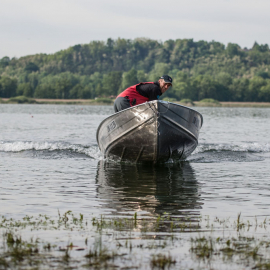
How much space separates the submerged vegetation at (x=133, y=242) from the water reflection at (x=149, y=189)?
2.32 feet

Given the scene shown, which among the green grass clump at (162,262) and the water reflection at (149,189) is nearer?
the green grass clump at (162,262)

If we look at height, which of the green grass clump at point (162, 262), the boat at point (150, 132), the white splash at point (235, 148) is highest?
the boat at point (150, 132)

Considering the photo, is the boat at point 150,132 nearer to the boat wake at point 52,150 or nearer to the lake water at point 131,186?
the lake water at point 131,186

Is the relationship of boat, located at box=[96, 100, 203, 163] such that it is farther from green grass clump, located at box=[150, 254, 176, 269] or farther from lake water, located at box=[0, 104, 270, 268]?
green grass clump, located at box=[150, 254, 176, 269]

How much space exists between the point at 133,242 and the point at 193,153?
14.3 meters

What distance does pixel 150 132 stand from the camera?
49.3ft

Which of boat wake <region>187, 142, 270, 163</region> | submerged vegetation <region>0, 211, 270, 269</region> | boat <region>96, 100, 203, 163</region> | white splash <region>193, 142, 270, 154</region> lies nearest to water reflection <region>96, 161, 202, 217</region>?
boat <region>96, 100, 203, 163</region>

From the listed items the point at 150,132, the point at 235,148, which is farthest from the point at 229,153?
the point at 150,132

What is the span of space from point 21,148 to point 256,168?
9.78 m

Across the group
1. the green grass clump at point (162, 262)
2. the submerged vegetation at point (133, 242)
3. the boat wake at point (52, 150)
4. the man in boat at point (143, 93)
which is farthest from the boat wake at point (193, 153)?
the green grass clump at point (162, 262)

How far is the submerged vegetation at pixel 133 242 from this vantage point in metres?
6.35

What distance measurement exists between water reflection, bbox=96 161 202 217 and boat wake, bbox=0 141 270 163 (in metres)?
2.52

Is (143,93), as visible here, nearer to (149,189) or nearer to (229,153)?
(149,189)

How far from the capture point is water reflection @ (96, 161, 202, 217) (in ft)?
31.9
